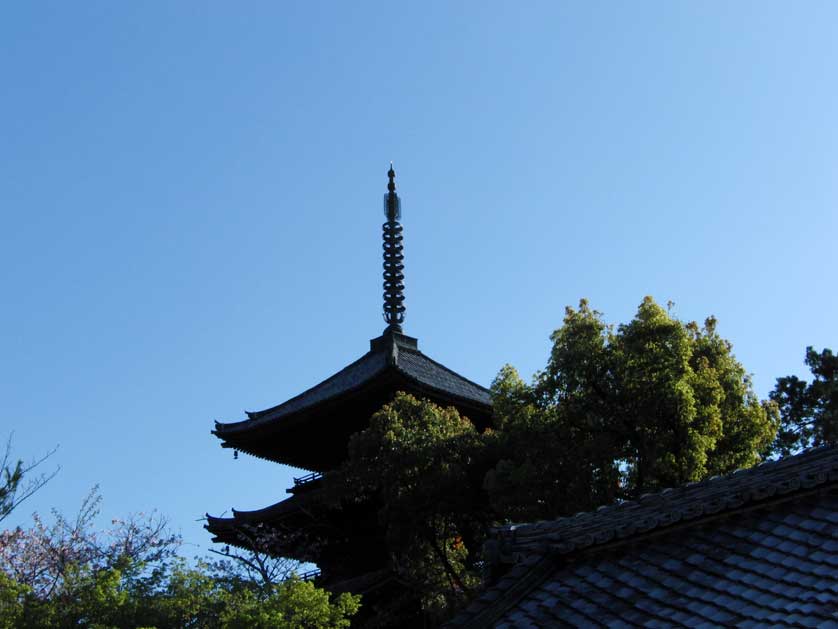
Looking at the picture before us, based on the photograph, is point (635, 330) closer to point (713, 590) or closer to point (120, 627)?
point (120, 627)

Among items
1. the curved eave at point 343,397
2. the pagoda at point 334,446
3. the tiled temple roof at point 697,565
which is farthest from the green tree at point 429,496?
the tiled temple roof at point 697,565

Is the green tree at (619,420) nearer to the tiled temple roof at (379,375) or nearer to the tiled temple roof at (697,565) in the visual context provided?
the tiled temple roof at (379,375)

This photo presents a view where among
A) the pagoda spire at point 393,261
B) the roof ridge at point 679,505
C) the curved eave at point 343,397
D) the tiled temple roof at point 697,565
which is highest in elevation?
the pagoda spire at point 393,261

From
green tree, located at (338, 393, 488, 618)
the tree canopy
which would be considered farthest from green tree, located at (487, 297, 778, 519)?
green tree, located at (338, 393, 488, 618)

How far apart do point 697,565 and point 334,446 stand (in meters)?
21.4

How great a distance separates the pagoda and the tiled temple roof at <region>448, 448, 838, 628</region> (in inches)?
593

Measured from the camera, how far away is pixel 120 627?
47.0ft

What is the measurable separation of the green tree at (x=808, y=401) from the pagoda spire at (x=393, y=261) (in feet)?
37.3

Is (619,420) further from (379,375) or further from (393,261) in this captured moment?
(393,261)

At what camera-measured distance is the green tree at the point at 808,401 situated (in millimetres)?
30562

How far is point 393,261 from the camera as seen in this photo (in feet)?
108

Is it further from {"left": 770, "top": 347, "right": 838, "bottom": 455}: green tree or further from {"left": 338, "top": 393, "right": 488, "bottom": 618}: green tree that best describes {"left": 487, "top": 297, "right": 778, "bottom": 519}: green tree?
{"left": 770, "top": 347, "right": 838, "bottom": 455}: green tree

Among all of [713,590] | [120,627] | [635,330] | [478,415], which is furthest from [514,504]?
[713,590]

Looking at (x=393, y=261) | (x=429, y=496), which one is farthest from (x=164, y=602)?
(x=393, y=261)
